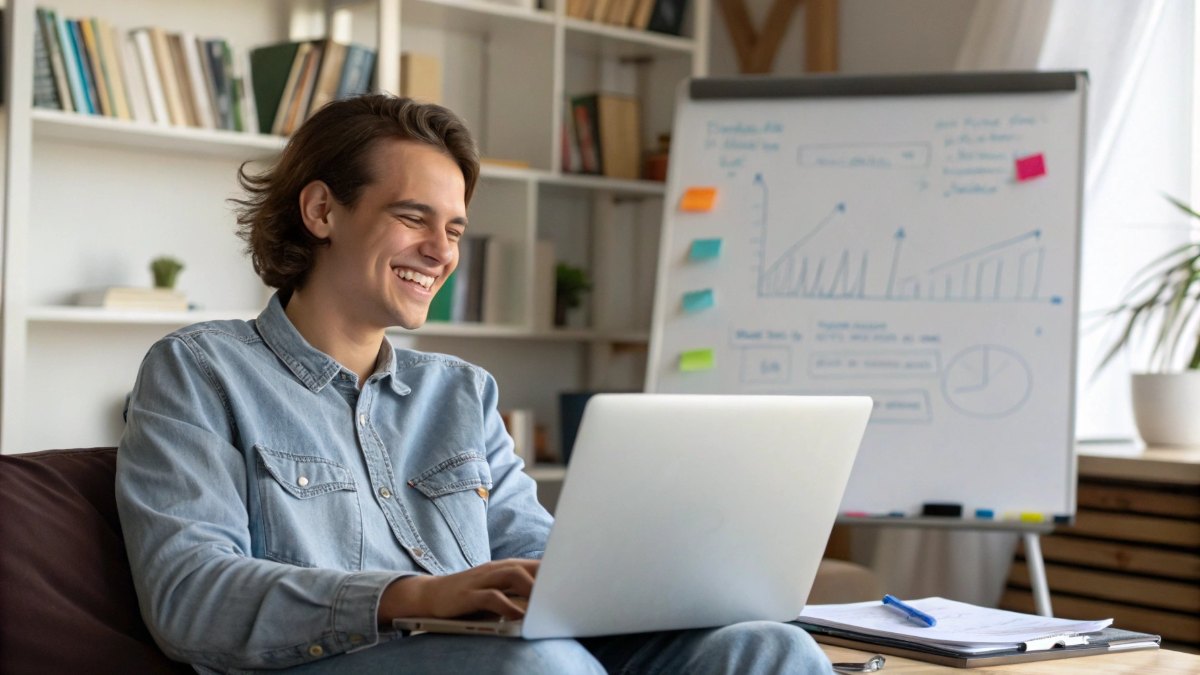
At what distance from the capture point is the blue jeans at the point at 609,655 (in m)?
1.16

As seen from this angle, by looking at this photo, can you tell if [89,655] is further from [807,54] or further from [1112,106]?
[807,54]

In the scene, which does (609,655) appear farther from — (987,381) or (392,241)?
(987,381)

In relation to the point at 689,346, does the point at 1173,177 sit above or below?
above

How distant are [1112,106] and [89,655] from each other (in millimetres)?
2712

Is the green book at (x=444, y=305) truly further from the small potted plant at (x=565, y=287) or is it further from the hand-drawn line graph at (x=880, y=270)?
the hand-drawn line graph at (x=880, y=270)

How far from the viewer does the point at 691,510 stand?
1238 mm

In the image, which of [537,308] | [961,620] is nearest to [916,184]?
[537,308]

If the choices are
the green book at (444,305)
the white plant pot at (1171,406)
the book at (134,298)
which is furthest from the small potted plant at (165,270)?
the white plant pot at (1171,406)

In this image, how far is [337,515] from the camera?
4.88ft

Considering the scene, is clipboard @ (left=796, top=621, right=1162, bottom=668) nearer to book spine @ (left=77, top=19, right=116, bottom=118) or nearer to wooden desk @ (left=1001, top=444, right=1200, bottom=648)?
wooden desk @ (left=1001, top=444, right=1200, bottom=648)

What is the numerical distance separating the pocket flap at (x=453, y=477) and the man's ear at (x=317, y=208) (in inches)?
12.7

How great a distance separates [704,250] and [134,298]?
1.28m

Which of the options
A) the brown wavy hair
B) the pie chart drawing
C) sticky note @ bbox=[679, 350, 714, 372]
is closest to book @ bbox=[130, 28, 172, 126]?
sticky note @ bbox=[679, 350, 714, 372]

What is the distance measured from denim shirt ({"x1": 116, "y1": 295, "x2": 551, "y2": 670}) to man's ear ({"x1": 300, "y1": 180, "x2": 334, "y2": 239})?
0.10 m
